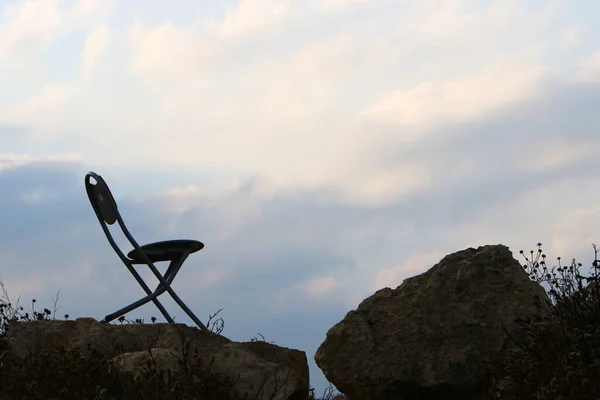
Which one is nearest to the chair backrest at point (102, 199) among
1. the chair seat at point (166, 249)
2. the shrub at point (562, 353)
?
the chair seat at point (166, 249)

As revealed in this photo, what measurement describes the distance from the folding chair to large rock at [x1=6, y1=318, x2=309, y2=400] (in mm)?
627

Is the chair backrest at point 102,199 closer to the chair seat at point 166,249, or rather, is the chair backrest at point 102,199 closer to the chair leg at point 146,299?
the chair seat at point 166,249

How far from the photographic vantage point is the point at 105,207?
10156 mm

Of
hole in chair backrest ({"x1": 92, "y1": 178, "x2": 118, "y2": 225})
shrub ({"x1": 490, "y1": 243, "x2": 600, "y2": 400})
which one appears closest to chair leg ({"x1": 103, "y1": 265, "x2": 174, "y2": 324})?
hole in chair backrest ({"x1": 92, "y1": 178, "x2": 118, "y2": 225})

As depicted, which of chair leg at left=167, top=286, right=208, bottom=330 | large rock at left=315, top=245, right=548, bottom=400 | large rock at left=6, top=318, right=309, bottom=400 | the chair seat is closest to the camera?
large rock at left=315, top=245, right=548, bottom=400

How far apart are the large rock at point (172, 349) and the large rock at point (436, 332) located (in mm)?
571

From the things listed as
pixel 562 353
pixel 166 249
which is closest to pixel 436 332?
pixel 562 353

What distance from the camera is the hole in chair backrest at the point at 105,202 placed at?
33.0 feet

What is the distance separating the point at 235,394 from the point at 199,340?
1.25m

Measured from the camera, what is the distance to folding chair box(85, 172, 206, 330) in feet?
33.1

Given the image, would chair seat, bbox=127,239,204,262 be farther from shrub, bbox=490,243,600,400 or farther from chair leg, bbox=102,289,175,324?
A: shrub, bbox=490,243,600,400

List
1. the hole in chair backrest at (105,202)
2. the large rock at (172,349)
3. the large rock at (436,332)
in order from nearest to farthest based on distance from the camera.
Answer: the large rock at (436,332) → the large rock at (172,349) → the hole in chair backrest at (105,202)

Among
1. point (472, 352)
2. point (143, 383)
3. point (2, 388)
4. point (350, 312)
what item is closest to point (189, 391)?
point (143, 383)

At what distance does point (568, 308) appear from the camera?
6.75m
